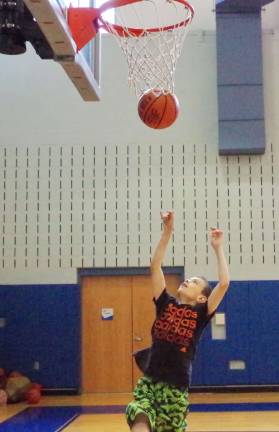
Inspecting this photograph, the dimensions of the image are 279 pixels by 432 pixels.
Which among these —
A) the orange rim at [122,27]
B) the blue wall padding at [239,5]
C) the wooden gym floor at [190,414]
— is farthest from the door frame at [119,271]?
the orange rim at [122,27]

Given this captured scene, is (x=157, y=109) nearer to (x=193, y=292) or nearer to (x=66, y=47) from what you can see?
(x=66, y=47)

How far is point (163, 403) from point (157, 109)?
3.25 meters

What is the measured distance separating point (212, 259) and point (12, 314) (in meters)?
4.22

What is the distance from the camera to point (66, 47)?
5.67 m

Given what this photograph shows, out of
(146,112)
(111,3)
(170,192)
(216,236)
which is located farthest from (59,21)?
(170,192)

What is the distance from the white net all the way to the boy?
2.77 meters

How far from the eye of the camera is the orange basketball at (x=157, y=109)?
659 cm

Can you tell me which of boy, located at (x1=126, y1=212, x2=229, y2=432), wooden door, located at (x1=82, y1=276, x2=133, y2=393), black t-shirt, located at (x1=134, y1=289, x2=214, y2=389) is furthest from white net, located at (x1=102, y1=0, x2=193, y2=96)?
wooden door, located at (x1=82, y1=276, x2=133, y2=393)

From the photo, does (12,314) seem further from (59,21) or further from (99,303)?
(59,21)

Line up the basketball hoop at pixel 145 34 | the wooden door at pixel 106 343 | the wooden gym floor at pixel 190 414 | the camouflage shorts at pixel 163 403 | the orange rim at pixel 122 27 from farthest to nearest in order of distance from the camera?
the wooden door at pixel 106 343 < the wooden gym floor at pixel 190 414 < the basketball hoop at pixel 145 34 < the orange rim at pixel 122 27 < the camouflage shorts at pixel 163 403

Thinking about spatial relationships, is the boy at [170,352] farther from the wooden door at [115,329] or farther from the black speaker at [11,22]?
the wooden door at [115,329]

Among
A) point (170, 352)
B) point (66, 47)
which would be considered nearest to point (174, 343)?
Result: point (170, 352)

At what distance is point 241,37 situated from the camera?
12.9 metres

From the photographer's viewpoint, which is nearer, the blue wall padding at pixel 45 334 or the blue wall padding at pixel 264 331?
the blue wall padding at pixel 264 331
